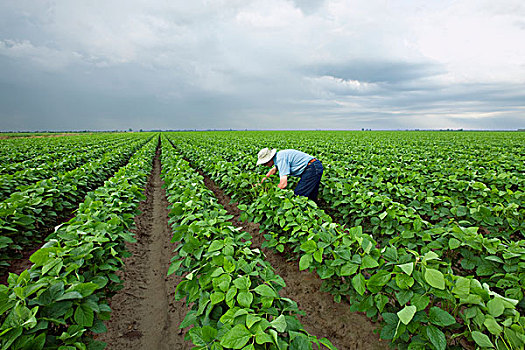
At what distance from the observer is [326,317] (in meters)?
3.28

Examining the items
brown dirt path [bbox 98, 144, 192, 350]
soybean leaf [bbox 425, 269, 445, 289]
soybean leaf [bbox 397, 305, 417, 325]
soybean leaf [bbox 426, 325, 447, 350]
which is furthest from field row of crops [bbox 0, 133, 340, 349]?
soybean leaf [bbox 425, 269, 445, 289]

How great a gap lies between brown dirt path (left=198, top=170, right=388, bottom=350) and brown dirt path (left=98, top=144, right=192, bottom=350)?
1.65m

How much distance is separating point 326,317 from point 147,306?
269 centimetres

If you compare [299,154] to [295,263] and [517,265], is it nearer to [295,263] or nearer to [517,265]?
[295,263]

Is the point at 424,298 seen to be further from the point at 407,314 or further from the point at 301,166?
the point at 301,166

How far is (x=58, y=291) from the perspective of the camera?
183 cm

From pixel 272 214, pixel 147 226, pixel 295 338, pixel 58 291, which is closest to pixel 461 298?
pixel 295 338

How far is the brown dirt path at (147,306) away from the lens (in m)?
2.98

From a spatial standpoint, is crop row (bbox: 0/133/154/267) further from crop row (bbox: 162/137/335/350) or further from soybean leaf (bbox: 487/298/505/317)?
soybean leaf (bbox: 487/298/505/317)

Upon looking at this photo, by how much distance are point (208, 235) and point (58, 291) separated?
130cm

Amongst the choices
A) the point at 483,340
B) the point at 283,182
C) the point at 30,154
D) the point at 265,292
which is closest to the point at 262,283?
the point at 265,292

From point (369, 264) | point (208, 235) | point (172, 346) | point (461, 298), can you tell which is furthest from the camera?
point (172, 346)

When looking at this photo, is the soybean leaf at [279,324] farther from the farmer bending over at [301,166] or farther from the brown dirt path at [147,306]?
the farmer bending over at [301,166]

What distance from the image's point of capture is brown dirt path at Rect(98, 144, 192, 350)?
2979 millimetres
